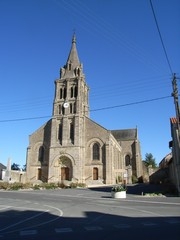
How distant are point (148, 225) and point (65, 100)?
148 feet

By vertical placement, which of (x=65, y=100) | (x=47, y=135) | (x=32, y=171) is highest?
(x=65, y=100)

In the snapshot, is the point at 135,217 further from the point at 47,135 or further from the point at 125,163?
the point at 125,163

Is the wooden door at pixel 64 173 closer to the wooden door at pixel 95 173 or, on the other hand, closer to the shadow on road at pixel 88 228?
the wooden door at pixel 95 173

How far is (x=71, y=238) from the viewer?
25.1 ft

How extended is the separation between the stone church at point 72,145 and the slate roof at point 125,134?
1569 centimetres

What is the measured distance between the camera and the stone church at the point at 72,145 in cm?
4847

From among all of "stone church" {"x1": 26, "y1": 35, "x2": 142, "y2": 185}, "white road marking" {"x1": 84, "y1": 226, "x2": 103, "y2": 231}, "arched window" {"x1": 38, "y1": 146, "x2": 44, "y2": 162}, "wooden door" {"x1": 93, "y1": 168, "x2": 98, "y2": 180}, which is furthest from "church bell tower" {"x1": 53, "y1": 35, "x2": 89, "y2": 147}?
"white road marking" {"x1": 84, "y1": 226, "x2": 103, "y2": 231}

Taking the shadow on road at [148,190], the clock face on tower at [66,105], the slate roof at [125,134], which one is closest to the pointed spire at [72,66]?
the clock face on tower at [66,105]

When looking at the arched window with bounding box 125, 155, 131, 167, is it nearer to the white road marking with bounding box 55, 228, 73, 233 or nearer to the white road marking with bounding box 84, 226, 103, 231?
the white road marking with bounding box 84, 226, 103, 231

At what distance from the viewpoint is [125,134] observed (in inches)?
2867

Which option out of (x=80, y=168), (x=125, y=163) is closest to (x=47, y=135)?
(x=80, y=168)

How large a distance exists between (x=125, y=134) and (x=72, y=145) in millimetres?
26633

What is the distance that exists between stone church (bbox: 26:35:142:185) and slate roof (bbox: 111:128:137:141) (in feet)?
51.5

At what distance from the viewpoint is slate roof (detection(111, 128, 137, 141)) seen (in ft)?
232
